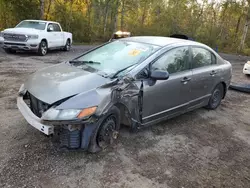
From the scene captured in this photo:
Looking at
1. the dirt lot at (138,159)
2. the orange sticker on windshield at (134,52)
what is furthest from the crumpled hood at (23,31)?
the orange sticker on windshield at (134,52)

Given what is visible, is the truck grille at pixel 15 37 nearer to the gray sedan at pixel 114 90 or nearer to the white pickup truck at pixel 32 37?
the white pickup truck at pixel 32 37

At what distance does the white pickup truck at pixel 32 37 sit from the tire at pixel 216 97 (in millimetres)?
7912

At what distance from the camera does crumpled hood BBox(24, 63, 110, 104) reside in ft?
9.45

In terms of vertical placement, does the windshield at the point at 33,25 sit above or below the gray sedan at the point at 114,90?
above

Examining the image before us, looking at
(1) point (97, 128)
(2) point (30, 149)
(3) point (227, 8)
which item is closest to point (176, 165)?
(1) point (97, 128)

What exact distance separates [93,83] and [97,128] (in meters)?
0.58

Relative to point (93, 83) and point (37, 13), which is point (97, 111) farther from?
point (37, 13)

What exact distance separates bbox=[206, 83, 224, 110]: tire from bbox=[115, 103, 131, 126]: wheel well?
2.49 meters

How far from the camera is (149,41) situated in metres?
4.18

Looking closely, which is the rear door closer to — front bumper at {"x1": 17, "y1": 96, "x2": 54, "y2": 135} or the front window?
the front window

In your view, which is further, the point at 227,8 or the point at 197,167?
the point at 227,8

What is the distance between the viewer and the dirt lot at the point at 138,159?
2752 mm

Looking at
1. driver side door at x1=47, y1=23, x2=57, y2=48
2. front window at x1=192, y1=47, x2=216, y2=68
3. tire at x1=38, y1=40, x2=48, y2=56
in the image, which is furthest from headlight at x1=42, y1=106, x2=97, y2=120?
driver side door at x1=47, y1=23, x2=57, y2=48

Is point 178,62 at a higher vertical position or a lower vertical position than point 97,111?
higher
